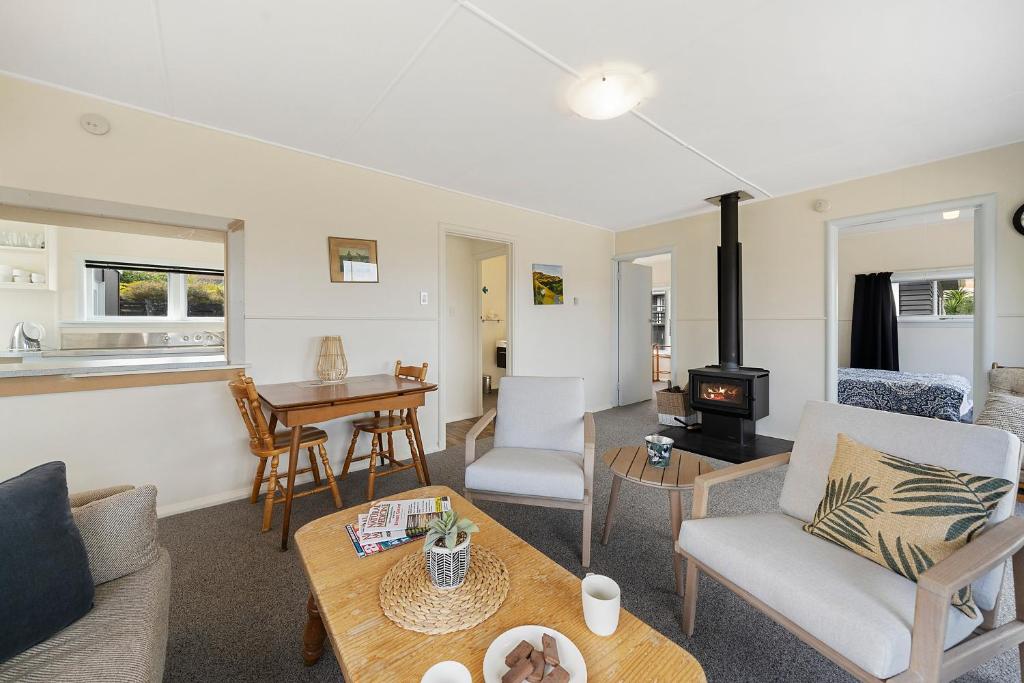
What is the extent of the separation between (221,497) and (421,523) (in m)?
2.05

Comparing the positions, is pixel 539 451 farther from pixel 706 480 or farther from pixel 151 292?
pixel 151 292

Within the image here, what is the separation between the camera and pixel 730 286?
3980 mm

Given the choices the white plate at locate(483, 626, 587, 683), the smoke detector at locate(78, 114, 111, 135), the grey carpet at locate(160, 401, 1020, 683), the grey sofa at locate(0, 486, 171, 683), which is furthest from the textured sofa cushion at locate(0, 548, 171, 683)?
the smoke detector at locate(78, 114, 111, 135)

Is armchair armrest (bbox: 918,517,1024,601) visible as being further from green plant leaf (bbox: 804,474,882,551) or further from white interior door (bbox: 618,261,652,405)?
white interior door (bbox: 618,261,652,405)

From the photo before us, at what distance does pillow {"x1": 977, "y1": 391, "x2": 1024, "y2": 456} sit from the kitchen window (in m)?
6.82

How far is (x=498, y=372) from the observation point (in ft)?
20.7

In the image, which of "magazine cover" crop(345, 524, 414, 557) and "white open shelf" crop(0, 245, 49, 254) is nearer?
"magazine cover" crop(345, 524, 414, 557)

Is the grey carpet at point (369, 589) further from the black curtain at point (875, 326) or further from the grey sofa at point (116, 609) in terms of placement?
the black curtain at point (875, 326)

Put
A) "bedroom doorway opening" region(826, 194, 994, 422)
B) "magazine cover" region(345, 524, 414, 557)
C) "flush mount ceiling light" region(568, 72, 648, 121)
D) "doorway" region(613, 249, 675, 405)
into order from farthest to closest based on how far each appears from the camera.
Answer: "doorway" region(613, 249, 675, 405), "bedroom doorway opening" region(826, 194, 994, 422), "flush mount ceiling light" region(568, 72, 648, 121), "magazine cover" region(345, 524, 414, 557)

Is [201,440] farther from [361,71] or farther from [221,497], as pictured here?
[361,71]

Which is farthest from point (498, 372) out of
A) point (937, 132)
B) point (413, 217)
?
point (937, 132)

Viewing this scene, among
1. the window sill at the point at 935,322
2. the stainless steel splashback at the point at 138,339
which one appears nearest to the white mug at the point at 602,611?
the stainless steel splashback at the point at 138,339

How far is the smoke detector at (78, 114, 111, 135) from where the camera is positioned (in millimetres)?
2203

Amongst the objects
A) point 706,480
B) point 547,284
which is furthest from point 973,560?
point 547,284
